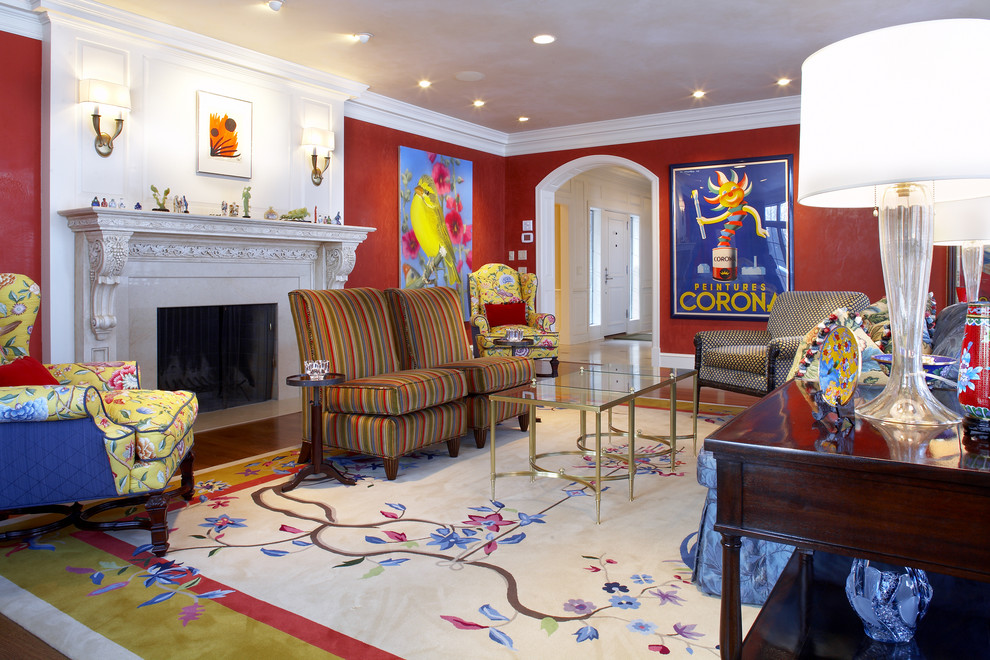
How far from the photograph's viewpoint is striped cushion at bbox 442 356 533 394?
4.21m

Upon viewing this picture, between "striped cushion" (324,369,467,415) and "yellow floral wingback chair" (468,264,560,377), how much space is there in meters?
2.38

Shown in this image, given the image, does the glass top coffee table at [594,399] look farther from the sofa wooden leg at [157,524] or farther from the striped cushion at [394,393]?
the sofa wooden leg at [157,524]

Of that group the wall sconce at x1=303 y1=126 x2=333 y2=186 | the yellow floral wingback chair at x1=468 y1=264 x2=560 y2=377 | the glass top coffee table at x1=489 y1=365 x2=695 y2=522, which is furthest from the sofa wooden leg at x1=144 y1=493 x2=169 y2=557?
the wall sconce at x1=303 y1=126 x2=333 y2=186

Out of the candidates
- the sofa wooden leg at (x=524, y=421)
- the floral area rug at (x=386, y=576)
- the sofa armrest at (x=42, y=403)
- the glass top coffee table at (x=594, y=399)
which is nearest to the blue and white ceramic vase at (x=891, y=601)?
the floral area rug at (x=386, y=576)

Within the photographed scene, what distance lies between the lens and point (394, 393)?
3.55 m

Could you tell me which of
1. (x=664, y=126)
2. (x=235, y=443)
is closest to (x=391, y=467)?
(x=235, y=443)

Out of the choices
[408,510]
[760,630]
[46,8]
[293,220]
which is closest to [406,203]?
[293,220]

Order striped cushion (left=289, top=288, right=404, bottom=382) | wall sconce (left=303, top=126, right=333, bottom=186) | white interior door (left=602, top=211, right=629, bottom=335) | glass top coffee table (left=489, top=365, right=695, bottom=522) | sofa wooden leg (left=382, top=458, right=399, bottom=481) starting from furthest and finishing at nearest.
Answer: white interior door (left=602, top=211, right=629, bottom=335) → wall sconce (left=303, top=126, right=333, bottom=186) → striped cushion (left=289, top=288, right=404, bottom=382) → sofa wooden leg (left=382, top=458, right=399, bottom=481) → glass top coffee table (left=489, top=365, right=695, bottom=522)

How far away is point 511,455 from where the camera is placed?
4082mm

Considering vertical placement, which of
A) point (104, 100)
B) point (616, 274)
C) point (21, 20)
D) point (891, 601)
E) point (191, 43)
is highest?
point (191, 43)

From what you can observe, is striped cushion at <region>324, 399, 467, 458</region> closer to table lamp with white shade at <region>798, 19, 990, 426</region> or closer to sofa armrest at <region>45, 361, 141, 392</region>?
sofa armrest at <region>45, 361, 141, 392</region>

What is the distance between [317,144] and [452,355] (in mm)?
2552

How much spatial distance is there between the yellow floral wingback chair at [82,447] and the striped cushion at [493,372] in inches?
67.4

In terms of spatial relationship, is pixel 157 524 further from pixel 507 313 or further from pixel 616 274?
pixel 616 274
